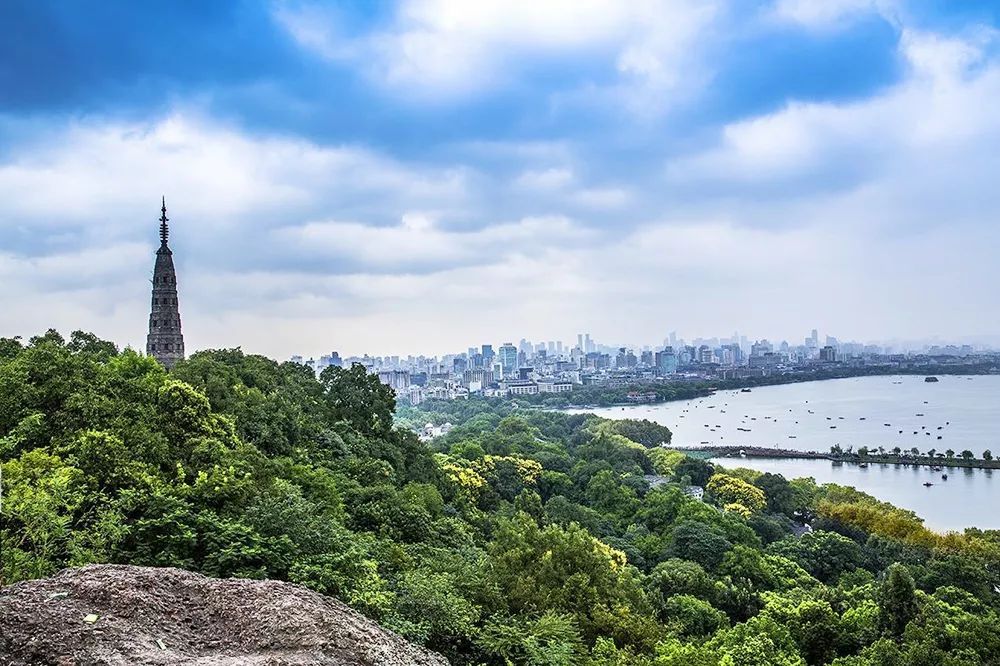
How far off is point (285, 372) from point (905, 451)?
127ft

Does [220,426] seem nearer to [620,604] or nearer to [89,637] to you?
[620,604]

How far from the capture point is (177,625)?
11.5ft

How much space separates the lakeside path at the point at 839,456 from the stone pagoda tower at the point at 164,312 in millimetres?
30724

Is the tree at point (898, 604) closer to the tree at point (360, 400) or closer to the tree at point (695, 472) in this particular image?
the tree at point (360, 400)

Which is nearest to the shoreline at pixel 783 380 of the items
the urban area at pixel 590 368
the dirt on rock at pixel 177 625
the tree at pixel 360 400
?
the urban area at pixel 590 368

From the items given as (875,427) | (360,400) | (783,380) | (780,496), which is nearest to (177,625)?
(360,400)

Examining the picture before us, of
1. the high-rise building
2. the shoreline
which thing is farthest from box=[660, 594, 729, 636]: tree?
the high-rise building

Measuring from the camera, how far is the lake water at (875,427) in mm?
30766

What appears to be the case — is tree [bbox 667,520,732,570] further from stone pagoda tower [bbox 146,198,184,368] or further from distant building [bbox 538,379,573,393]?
distant building [bbox 538,379,573,393]

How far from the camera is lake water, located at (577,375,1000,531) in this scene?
30.8m

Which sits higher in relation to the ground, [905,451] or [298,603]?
[298,603]

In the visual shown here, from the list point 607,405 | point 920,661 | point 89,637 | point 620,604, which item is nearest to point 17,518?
point 89,637

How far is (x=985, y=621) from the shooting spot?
29.0ft

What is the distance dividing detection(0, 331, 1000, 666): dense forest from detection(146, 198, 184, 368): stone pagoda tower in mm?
6513
